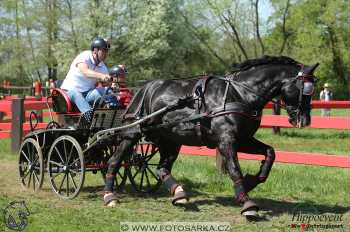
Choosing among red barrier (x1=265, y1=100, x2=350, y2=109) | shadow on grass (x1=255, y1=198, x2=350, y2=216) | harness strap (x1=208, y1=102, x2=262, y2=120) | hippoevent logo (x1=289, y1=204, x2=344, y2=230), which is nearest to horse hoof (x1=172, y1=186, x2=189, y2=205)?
shadow on grass (x1=255, y1=198, x2=350, y2=216)

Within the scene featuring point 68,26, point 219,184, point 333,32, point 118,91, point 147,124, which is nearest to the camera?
point 147,124

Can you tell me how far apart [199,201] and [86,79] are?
2.37m

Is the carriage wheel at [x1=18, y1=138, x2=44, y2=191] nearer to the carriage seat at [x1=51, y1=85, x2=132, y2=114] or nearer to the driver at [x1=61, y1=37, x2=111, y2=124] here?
the carriage seat at [x1=51, y1=85, x2=132, y2=114]

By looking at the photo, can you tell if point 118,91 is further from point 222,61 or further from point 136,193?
point 222,61

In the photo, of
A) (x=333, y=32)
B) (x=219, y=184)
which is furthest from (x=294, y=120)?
(x=333, y=32)

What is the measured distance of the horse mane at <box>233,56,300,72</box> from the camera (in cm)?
700

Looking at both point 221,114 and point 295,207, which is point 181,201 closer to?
point 221,114

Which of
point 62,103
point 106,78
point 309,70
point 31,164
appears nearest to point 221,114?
point 309,70

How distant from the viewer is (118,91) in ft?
27.5

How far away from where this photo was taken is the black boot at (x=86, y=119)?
827 cm

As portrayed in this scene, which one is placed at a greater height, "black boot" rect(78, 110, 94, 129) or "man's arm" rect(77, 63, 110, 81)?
"man's arm" rect(77, 63, 110, 81)

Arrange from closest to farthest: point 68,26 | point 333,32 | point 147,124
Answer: point 147,124 < point 68,26 < point 333,32

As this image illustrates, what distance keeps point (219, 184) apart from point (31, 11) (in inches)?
1638

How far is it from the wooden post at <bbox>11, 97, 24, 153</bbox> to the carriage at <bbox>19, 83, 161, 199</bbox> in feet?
12.8
